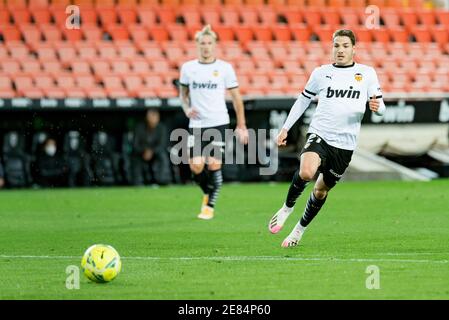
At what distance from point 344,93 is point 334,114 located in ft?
0.76

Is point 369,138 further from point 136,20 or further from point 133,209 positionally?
point 133,209

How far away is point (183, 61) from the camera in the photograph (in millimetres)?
24734

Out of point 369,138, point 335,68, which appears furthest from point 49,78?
point 335,68

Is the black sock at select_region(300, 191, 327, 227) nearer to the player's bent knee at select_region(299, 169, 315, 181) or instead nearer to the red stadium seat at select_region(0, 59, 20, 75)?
the player's bent knee at select_region(299, 169, 315, 181)

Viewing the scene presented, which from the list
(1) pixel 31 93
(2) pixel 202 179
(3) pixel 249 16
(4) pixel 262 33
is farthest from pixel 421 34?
(2) pixel 202 179

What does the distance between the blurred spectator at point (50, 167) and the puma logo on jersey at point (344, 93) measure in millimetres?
10821

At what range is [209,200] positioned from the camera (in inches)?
577

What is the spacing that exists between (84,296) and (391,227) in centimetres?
587

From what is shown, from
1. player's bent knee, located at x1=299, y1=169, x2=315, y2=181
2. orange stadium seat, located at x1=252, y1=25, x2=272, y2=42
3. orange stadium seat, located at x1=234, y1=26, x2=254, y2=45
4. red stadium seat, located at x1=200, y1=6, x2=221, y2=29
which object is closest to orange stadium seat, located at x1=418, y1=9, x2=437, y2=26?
orange stadium seat, located at x1=252, y1=25, x2=272, y2=42

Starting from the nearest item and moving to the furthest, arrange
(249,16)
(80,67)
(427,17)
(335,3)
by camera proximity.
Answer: (80,67)
(249,16)
(335,3)
(427,17)

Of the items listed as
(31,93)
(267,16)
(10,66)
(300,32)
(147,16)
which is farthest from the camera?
(267,16)

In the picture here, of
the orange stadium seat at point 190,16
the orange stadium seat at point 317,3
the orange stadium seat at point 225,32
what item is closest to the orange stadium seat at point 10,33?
the orange stadium seat at point 190,16

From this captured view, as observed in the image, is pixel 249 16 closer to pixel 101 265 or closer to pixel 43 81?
pixel 43 81
